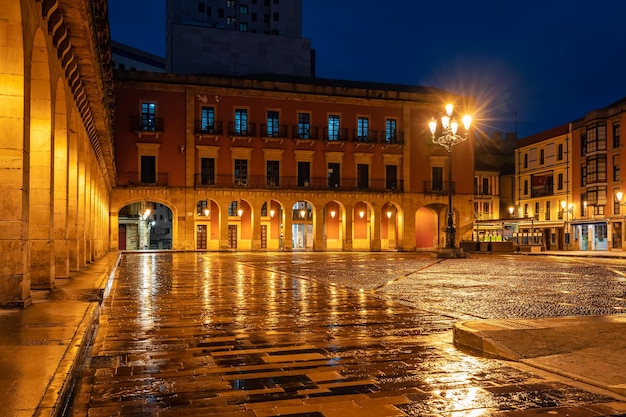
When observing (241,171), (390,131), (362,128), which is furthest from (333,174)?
(241,171)

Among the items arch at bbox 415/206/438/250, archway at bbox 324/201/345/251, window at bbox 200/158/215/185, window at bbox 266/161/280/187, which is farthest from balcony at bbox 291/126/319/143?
arch at bbox 415/206/438/250

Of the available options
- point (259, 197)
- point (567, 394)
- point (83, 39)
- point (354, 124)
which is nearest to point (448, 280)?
point (83, 39)

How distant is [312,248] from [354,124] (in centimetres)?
1014

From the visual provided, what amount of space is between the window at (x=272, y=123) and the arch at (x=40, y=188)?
35617 millimetres

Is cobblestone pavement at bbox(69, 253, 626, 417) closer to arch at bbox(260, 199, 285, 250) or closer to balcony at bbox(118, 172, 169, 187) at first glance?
balcony at bbox(118, 172, 169, 187)

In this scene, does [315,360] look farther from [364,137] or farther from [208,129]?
[364,137]

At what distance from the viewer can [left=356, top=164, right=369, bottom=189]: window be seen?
48.3m

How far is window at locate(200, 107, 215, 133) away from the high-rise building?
1766 cm

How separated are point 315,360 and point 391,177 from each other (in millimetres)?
44176

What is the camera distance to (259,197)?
4522 centimetres

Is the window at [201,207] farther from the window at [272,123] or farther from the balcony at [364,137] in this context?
the balcony at [364,137]

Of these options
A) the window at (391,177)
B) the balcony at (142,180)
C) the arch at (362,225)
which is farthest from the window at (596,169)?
the balcony at (142,180)

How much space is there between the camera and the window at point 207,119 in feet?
145

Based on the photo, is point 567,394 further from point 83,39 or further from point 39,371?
point 83,39
